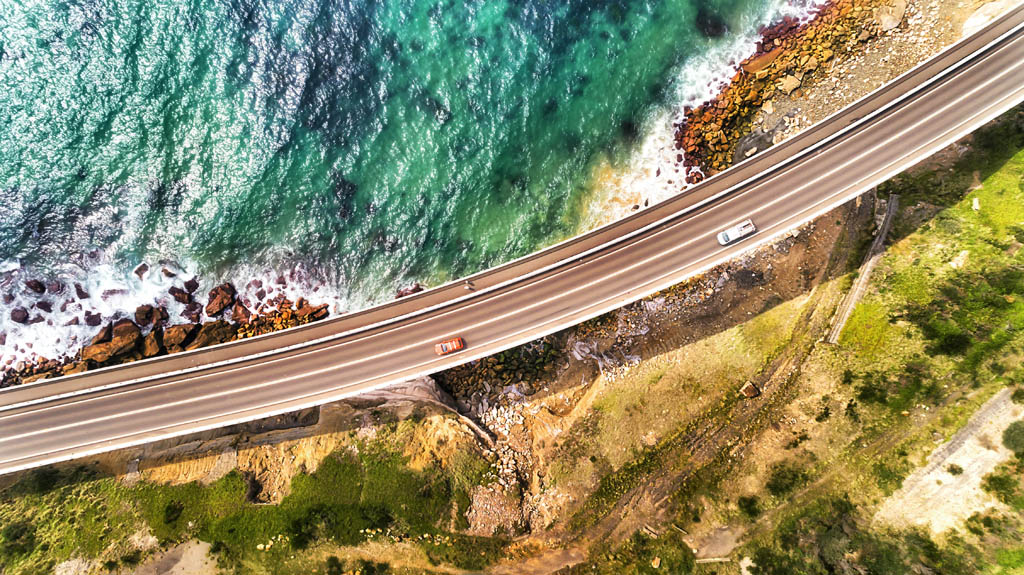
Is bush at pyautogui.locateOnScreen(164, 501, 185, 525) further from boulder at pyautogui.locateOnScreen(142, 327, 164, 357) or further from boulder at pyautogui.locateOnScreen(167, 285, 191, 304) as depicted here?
boulder at pyautogui.locateOnScreen(167, 285, 191, 304)

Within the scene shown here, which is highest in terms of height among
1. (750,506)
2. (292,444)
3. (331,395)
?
(331,395)

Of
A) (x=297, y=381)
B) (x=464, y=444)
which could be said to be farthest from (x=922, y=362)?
(x=297, y=381)

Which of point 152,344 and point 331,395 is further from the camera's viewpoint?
point 152,344

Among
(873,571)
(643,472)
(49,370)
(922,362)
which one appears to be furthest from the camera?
(49,370)

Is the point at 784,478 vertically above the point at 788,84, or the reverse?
the point at 788,84

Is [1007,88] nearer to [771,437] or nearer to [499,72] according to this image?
[771,437]

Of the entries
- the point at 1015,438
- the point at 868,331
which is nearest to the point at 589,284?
the point at 868,331

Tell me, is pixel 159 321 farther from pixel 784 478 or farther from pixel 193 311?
pixel 784 478
